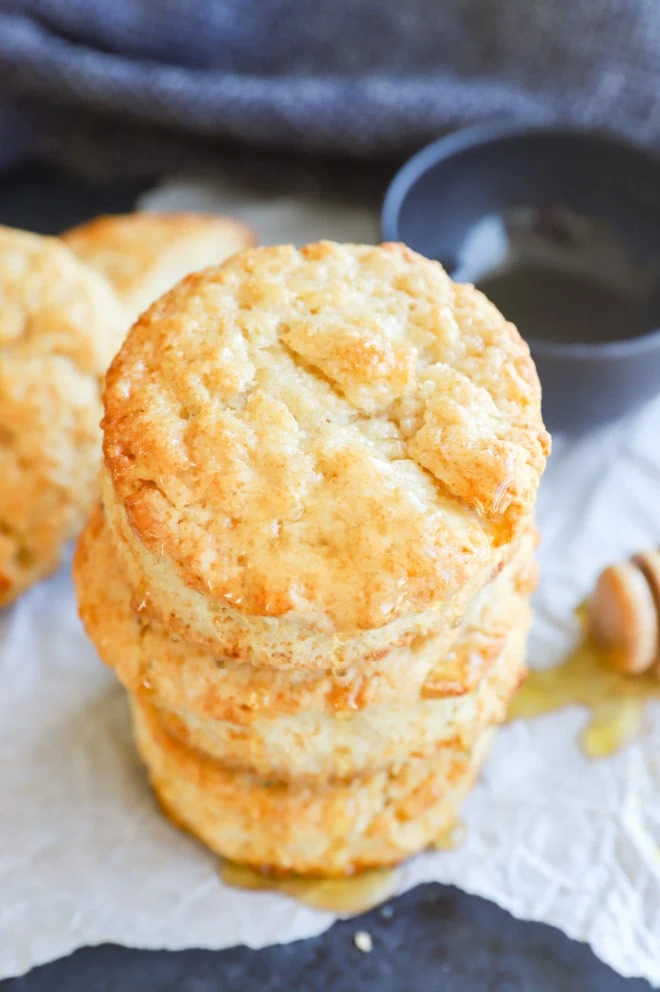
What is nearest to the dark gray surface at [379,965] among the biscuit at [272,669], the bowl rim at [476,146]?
the biscuit at [272,669]

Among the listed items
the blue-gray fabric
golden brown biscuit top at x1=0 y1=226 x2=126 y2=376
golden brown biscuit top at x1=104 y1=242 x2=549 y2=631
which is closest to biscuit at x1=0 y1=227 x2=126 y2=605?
golden brown biscuit top at x1=0 y1=226 x2=126 y2=376

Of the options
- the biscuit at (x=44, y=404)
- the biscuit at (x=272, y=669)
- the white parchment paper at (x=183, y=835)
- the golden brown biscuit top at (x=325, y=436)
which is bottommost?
the white parchment paper at (x=183, y=835)

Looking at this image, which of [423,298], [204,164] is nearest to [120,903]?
[423,298]

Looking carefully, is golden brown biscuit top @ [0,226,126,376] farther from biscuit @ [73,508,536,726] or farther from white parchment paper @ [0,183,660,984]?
biscuit @ [73,508,536,726]

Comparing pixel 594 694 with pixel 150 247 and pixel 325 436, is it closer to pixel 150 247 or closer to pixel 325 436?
pixel 325 436

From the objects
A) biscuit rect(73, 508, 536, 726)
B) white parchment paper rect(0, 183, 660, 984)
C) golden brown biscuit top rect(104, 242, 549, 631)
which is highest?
golden brown biscuit top rect(104, 242, 549, 631)

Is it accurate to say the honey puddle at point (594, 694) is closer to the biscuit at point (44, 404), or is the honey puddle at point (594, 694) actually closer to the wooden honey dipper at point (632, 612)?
the wooden honey dipper at point (632, 612)
